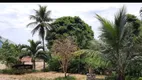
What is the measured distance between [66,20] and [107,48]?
15505 mm

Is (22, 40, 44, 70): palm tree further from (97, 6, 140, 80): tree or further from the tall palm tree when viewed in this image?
(97, 6, 140, 80): tree

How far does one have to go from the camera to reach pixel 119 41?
1039 centimetres

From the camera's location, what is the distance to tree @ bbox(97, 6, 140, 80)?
10.1 meters

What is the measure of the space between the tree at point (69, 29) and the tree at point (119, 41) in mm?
12142

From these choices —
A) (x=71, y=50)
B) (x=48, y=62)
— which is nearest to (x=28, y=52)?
(x=48, y=62)

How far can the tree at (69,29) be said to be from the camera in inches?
948

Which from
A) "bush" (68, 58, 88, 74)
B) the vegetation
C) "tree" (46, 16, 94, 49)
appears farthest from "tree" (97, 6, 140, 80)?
"tree" (46, 16, 94, 49)

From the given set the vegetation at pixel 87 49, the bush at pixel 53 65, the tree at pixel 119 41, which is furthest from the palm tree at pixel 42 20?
the tree at pixel 119 41

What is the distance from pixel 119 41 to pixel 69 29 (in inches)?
600

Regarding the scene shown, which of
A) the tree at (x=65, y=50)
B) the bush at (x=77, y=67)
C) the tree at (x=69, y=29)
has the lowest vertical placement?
the bush at (x=77, y=67)

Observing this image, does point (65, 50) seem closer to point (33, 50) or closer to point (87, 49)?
point (87, 49)

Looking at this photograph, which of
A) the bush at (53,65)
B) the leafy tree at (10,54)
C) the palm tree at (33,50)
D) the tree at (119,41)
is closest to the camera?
the tree at (119,41)

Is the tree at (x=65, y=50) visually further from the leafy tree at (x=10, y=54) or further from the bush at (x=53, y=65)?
the leafy tree at (x=10, y=54)

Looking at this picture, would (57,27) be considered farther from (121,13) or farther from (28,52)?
(121,13)
